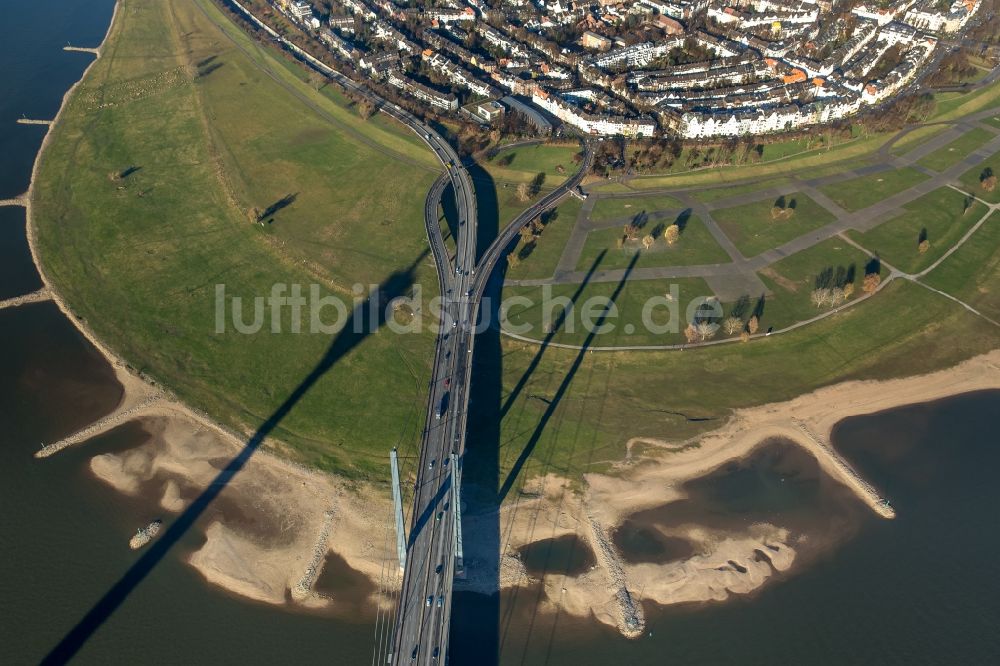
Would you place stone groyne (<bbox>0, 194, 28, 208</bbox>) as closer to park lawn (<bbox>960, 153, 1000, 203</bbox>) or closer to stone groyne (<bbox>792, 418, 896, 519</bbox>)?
stone groyne (<bbox>792, 418, 896, 519</bbox>)

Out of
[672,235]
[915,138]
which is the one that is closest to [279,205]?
[672,235]

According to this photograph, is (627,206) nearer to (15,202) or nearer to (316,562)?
(316,562)

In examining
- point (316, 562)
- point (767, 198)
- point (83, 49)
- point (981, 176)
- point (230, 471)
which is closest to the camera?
point (316, 562)

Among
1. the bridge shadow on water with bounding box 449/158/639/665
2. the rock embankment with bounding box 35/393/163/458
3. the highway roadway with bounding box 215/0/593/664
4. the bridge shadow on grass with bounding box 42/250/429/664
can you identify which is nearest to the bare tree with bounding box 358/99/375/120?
the highway roadway with bounding box 215/0/593/664

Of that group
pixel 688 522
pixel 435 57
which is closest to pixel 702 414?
pixel 688 522

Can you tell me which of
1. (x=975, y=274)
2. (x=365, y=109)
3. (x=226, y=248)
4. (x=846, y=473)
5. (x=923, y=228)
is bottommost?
(x=846, y=473)

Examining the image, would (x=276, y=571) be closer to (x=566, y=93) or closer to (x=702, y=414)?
(x=702, y=414)

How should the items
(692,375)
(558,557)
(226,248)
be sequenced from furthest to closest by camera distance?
(226,248) → (692,375) → (558,557)
